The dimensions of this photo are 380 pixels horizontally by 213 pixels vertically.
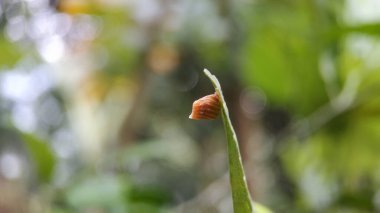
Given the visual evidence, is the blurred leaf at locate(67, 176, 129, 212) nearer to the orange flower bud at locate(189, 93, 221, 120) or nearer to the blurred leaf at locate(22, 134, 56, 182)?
the blurred leaf at locate(22, 134, 56, 182)

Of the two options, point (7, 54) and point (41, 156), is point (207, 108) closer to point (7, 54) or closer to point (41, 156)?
point (41, 156)

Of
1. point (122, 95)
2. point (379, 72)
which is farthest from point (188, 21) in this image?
point (379, 72)

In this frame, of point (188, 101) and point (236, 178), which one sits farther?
point (188, 101)

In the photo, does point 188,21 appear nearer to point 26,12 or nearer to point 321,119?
point 26,12

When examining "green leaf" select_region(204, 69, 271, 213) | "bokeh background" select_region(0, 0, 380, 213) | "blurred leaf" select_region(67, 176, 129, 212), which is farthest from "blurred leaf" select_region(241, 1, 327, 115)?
"green leaf" select_region(204, 69, 271, 213)

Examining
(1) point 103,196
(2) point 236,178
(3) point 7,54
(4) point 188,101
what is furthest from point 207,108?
(4) point 188,101

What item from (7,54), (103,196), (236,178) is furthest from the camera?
(7,54)

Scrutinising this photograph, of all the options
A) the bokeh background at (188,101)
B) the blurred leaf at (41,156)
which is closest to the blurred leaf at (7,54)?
the bokeh background at (188,101)
